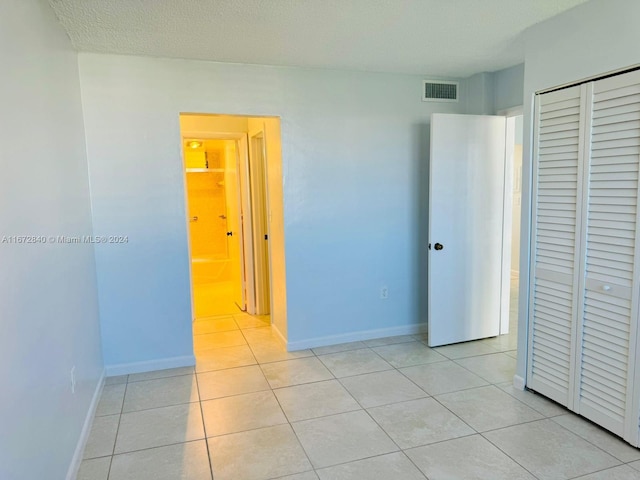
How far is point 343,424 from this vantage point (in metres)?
2.50

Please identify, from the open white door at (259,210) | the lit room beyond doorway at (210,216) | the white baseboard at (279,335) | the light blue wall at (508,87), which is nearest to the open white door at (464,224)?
the light blue wall at (508,87)

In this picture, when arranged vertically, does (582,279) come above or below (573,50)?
below

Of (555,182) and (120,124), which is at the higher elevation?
(120,124)

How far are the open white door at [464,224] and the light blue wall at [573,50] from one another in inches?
32.5

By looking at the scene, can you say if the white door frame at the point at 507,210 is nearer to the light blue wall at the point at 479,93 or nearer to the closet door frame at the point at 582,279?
the light blue wall at the point at 479,93

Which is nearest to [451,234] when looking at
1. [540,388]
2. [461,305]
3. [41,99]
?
[461,305]

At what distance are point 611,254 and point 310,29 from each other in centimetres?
209

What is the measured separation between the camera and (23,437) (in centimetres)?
145

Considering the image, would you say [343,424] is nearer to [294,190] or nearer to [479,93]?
[294,190]

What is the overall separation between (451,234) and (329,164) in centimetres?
117

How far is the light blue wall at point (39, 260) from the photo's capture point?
143cm

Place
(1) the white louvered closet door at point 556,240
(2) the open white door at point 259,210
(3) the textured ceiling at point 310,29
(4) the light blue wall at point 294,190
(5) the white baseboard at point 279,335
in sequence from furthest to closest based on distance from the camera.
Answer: (2) the open white door at point 259,210 → (5) the white baseboard at point 279,335 → (4) the light blue wall at point 294,190 → (1) the white louvered closet door at point 556,240 → (3) the textured ceiling at point 310,29

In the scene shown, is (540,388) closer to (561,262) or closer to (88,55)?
(561,262)

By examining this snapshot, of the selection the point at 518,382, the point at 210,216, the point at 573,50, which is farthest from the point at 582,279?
the point at 210,216
